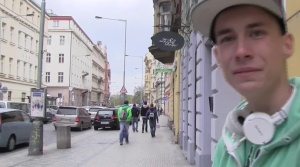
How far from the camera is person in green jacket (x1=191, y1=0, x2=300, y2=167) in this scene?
1.31 m

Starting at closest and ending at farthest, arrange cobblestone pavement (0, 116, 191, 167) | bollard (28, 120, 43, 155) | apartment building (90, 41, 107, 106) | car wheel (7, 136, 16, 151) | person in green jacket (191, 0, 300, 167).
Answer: person in green jacket (191, 0, 300, 167) → cobblestone pavement (0, 116, 191, 167) → bollard (28, 120, 43, 155) → car wheel (7, 136, 16, 151) → apartment building (90, 41, 107, 106)

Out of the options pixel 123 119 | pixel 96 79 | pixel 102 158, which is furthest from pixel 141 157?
pixel 96 79

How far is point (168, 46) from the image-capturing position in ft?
40.6

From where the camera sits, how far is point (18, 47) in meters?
50.6

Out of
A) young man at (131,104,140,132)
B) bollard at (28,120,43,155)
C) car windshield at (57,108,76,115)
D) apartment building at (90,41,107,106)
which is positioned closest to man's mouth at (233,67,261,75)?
bollard at (28,120,43,155)

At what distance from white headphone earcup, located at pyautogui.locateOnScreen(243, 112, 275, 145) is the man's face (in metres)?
0.09

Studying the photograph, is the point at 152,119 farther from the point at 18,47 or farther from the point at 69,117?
the point at 18,47

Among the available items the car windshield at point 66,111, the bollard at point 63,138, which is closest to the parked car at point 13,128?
the bollard at point 63,138

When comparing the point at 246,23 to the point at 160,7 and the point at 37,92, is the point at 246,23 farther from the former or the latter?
the point at 160,7

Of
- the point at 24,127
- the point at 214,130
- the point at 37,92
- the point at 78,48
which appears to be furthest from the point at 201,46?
the point at 78,48

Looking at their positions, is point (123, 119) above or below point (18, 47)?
below

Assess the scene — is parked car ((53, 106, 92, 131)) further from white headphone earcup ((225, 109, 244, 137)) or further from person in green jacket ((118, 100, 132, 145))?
white headphone earcup ((225, 109, 244, 137))

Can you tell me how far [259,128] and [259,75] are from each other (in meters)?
0.17

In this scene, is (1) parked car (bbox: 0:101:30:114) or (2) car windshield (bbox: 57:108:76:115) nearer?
(1) parked car (bbox: 0:101:30:114)
